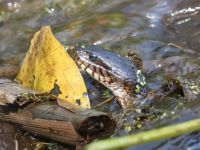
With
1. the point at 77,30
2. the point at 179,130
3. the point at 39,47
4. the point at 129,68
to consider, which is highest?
the point at 77,30

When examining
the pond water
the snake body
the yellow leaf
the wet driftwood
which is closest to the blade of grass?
the wet driftwood

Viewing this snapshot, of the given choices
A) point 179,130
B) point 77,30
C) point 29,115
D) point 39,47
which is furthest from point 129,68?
point 179,130

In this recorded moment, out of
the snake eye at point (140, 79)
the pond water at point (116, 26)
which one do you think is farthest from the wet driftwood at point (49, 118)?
the pond water at point (116, 26)

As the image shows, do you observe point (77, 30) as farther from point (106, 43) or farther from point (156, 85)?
point (156, 85)

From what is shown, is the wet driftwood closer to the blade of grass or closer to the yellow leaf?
the yellow leaf

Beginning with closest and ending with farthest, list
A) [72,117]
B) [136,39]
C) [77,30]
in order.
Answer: [72,117], [136,39], [77,30]
